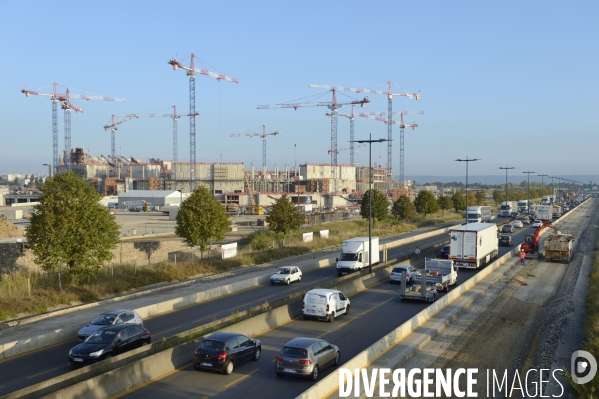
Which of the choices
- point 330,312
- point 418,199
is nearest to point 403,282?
point 330,312

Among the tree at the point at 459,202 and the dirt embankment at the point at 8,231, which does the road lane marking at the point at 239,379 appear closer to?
the dirt embankment at the point at 8,231

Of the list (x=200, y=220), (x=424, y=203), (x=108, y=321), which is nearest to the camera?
→ (x=108, y=321)

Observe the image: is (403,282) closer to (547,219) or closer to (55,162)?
(547,219)

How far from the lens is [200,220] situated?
44.4 metres

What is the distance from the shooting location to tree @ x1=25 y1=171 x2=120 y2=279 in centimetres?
3200

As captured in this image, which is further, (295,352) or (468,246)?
(468,246)

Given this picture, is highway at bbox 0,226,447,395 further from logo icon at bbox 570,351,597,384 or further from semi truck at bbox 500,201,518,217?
semi truck at bbox 500,201,518,217

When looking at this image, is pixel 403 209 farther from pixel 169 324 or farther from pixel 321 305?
pixel 169 324

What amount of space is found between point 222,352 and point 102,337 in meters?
4.52

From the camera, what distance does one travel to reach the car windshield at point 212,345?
17469mm

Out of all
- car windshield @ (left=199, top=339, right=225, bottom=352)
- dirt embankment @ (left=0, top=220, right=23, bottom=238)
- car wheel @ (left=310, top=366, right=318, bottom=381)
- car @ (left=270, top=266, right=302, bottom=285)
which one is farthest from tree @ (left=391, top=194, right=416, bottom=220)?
car windshield @ (left=199, top=339, right=225, bottom=352)

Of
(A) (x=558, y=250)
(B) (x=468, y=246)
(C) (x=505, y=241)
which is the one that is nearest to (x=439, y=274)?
(B) (x=468, y=246)

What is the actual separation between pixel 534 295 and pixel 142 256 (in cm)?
2887

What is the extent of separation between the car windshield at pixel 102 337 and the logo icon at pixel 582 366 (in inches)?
586
